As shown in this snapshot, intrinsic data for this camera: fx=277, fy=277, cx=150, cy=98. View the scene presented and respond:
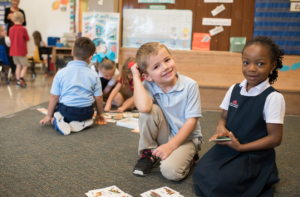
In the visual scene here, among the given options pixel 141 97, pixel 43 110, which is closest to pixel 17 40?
pixel 43 110

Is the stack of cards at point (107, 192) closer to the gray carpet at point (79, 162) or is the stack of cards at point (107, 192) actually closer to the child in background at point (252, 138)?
the gray carpet at point (79, 162)

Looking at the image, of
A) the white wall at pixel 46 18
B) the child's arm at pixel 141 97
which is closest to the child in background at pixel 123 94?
the child's arm at pixel 141 97

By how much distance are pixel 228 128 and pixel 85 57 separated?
56.3 inches

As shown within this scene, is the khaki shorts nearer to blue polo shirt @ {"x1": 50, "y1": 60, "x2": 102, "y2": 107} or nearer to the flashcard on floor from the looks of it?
the flashcard on floor

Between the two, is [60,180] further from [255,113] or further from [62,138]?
[255,113]

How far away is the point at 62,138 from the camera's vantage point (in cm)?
211

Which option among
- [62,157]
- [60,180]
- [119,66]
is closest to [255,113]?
[60,180]

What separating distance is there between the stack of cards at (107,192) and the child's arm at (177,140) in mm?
274

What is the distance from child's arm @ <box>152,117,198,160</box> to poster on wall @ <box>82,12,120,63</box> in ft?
8.37

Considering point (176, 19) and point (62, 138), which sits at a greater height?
point (176, 19)

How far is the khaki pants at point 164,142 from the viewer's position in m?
1.40

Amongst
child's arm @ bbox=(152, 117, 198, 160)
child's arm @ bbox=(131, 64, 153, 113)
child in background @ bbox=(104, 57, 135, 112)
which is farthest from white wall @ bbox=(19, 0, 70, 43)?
child's arm @ bbox=(152, 117, 198, 160)

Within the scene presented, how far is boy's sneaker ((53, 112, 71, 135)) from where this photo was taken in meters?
2.19

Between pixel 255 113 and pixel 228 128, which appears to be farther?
pixel 228 128
